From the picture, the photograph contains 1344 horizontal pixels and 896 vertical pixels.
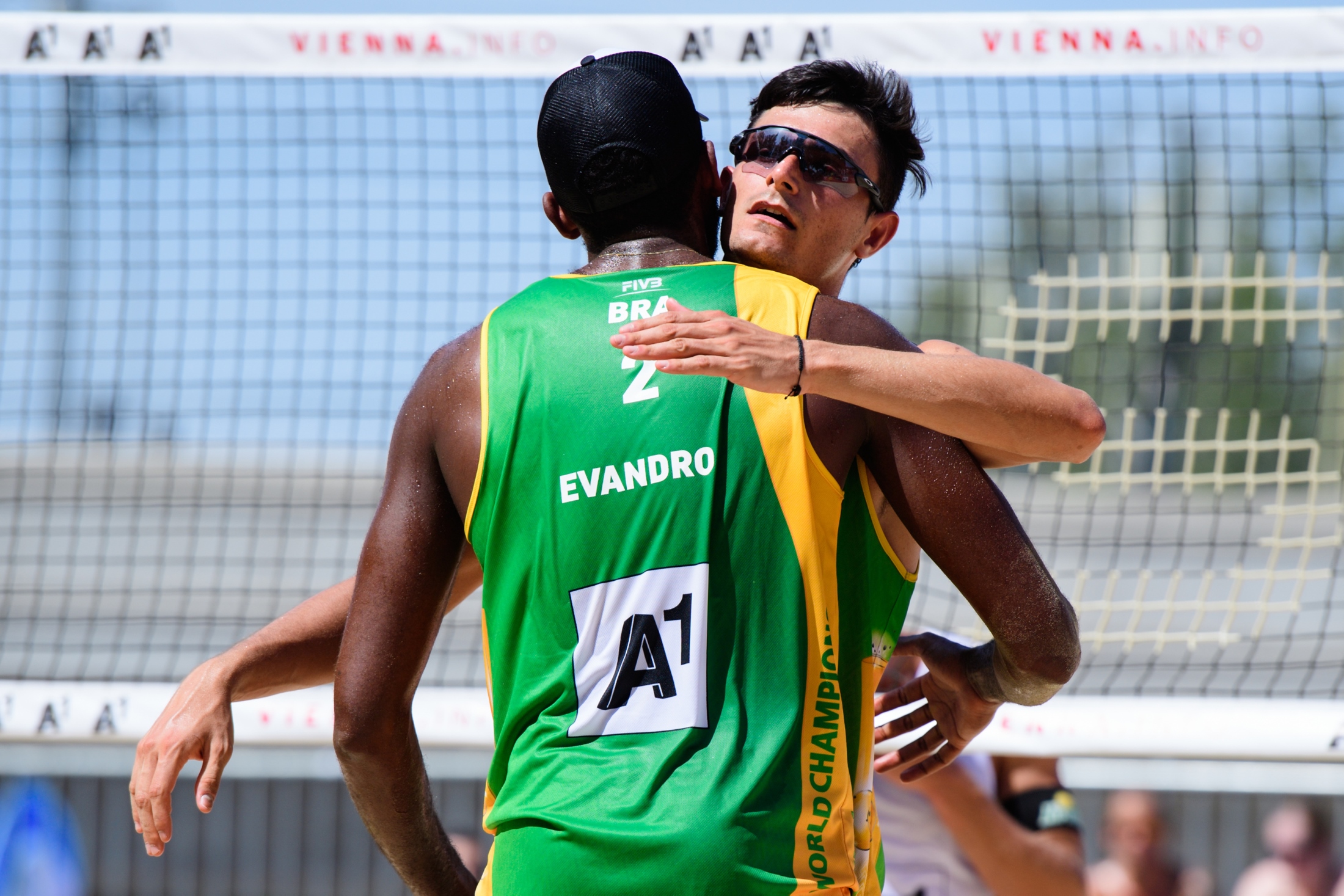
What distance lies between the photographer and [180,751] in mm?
2072

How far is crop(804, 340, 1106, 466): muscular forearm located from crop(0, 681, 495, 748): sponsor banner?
8.19 feet

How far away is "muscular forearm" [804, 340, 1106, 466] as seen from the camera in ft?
5.41

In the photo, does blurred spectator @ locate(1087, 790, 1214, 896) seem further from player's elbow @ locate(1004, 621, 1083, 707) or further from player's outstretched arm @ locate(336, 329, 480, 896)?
player's outstretched arm @ locate(336, 329, 480, 896)

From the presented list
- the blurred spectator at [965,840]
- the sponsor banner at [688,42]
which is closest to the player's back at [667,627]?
the blurred spectator at [965,840]

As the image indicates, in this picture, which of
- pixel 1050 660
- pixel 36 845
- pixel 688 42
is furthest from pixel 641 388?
pixel 36 845

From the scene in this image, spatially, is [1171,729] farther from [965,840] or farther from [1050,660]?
[1050,660]

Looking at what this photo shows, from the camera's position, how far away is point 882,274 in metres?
5.36

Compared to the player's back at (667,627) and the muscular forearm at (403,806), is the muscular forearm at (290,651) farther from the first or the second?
the player's back at (667,627)

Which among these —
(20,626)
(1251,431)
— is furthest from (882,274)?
(20,626)

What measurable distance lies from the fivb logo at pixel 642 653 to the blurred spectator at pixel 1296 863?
6.68 meters

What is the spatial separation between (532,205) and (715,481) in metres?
4.63

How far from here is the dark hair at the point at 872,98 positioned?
2299 mm

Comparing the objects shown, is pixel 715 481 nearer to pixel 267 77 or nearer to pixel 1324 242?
pixel 267 77

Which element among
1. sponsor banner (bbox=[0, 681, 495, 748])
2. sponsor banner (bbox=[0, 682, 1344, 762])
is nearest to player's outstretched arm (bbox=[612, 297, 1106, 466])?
sponsor banner (bbox=[0, 682, 1344, 762])
